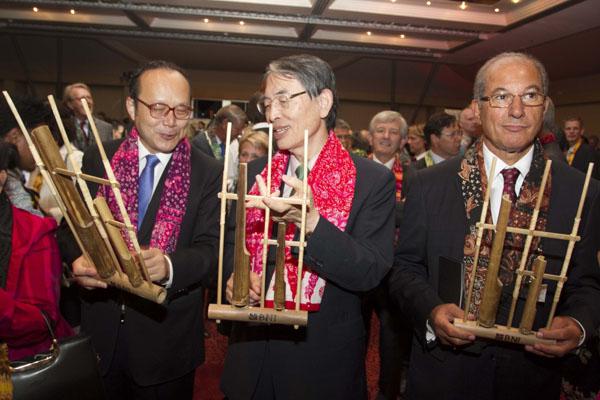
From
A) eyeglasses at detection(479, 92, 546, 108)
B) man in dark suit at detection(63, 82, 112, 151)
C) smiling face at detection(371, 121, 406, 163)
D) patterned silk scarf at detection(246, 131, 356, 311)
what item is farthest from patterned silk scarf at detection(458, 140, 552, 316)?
man in dark suit at detection(63, 82, 112, 151)

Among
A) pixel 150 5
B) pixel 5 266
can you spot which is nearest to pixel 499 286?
pixel 5 266

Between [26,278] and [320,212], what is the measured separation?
3.74ft

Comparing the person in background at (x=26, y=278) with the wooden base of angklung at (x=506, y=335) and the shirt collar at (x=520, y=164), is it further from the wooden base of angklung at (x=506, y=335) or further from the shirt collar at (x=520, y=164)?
the shirt collar at (x=520, y=164)

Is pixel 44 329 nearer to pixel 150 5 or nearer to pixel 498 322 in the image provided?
pixel 498 322

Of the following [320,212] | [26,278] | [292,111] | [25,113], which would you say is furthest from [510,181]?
[25,113]

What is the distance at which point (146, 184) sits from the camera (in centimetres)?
193

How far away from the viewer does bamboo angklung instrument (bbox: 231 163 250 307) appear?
113 cm

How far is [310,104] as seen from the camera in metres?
1.67

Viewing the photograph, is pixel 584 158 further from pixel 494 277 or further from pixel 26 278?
pixel 26 278

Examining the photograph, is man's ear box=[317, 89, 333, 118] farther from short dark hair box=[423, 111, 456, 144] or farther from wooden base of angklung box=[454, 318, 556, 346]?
short dark hair box=[423, 111, 456, 144]

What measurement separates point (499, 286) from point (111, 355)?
1.42 metres

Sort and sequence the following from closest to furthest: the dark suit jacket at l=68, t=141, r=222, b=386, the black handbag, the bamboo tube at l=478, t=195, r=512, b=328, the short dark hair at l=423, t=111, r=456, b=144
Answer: the bamboo tube at l=478, t=195, r=512, b=328 → the black handbag → the dark suit jacket at l=68, t=141, r=222, b=386 → the short dark hair at l=423, t=111, r=456, b=144

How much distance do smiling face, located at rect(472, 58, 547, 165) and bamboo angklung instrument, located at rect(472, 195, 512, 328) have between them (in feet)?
1.50

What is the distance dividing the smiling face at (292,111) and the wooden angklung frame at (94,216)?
2.05 ft
